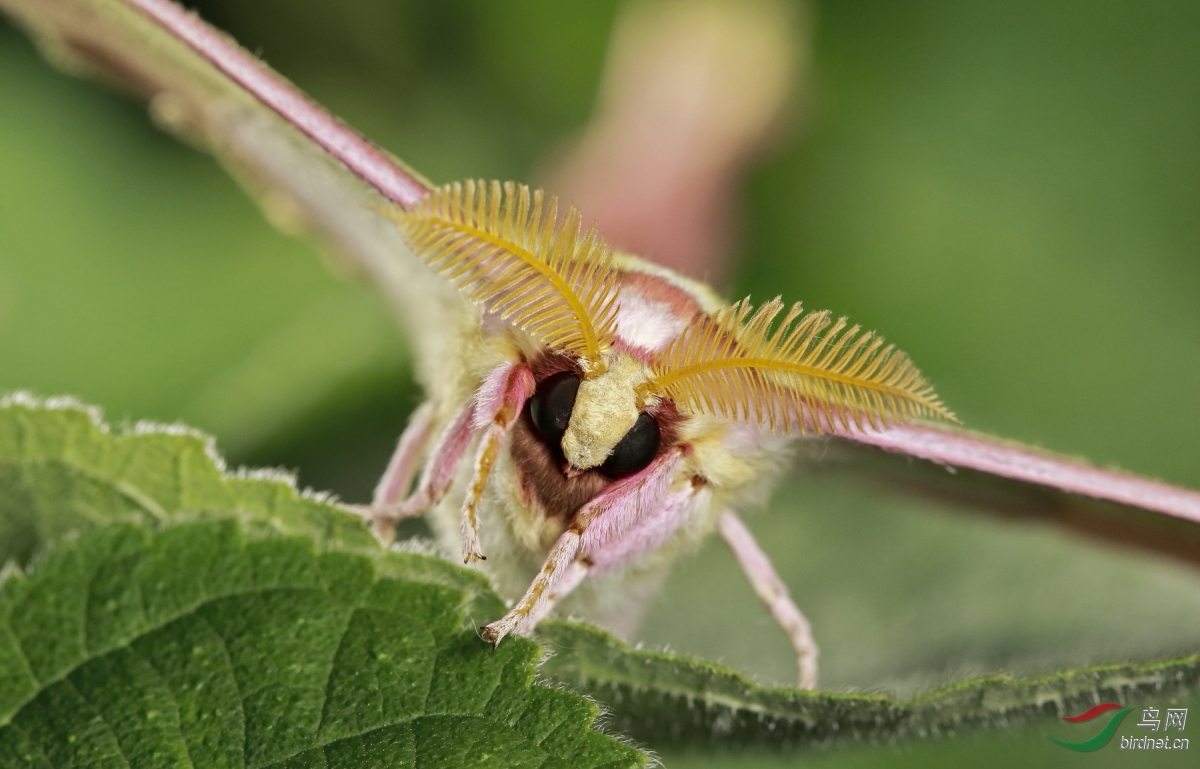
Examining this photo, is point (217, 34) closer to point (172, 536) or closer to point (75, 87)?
point (172, 536)

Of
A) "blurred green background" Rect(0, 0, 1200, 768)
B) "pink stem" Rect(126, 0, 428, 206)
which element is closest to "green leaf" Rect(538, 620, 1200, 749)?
"pink stem" Rect(126, 0, 428, 206)

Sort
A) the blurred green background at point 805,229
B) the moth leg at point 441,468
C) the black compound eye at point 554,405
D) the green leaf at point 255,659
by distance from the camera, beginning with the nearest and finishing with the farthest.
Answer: the green leaf at point 255,659 < the black compound eye at point 554,405 < the moth leg at point 441,468 < the blurred green background at point 805,229

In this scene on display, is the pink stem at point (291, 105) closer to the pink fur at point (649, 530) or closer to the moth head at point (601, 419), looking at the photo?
the moth head at point (601, 419)

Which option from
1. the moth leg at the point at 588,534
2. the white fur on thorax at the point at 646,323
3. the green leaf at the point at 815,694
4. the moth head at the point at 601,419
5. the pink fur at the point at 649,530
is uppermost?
the white fur on thorax at the point at 646,323

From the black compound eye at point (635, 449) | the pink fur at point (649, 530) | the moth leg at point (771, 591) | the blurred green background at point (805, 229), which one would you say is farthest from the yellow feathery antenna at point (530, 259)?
the blurred green background at point (805, 229)

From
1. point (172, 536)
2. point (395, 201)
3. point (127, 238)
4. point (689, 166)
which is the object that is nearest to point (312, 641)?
point (172, 536)

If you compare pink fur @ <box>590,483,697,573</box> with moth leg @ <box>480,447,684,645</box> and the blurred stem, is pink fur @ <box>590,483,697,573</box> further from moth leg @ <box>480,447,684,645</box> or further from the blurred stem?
the blurred stem

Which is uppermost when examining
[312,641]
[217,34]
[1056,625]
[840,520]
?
[217,34]
